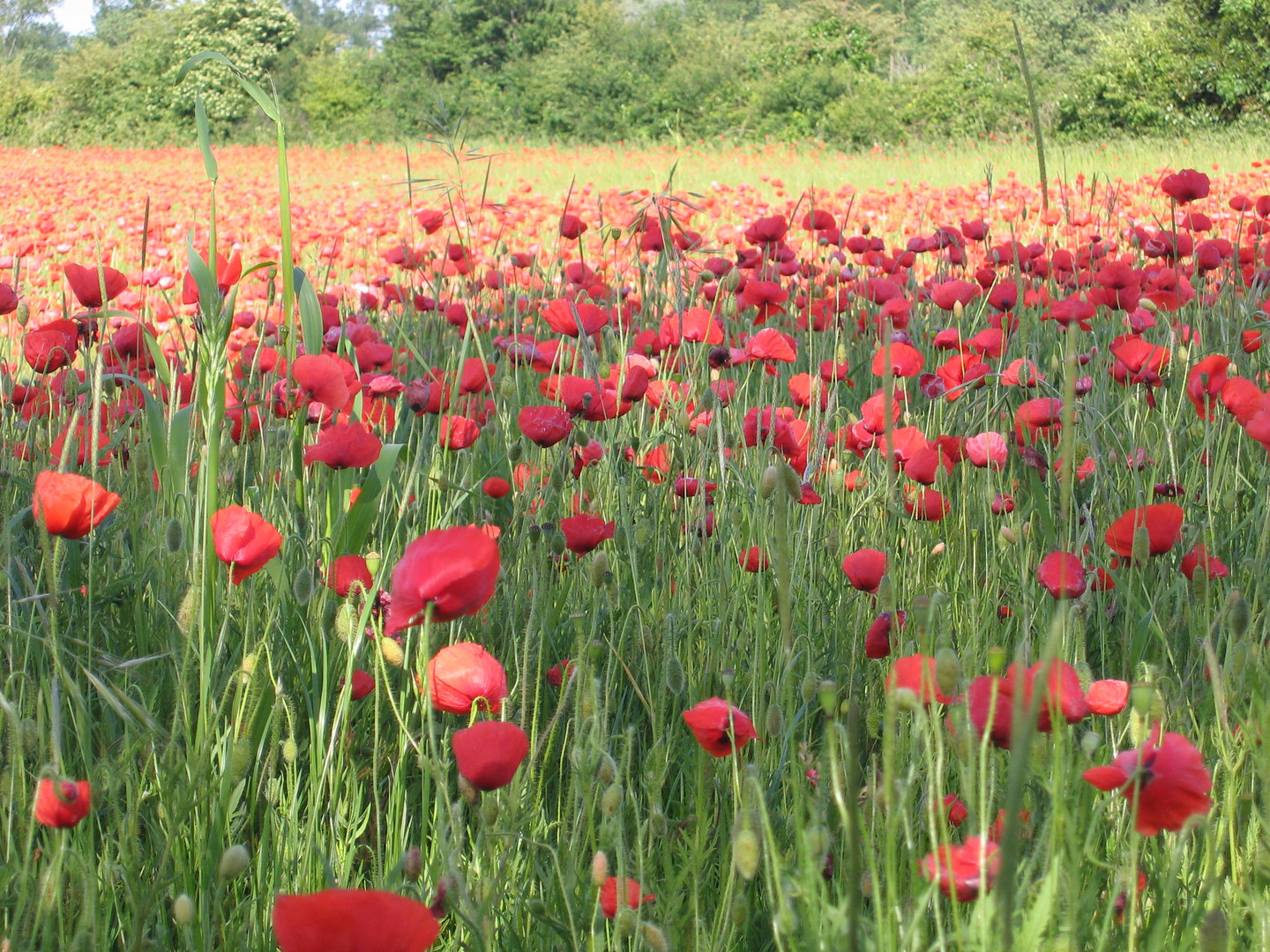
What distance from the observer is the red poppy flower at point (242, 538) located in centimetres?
96

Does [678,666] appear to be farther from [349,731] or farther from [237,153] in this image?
[237,153]

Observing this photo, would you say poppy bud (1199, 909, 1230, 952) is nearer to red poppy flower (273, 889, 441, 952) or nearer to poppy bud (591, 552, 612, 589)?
red poppy flower (273, 889, 441, 952)

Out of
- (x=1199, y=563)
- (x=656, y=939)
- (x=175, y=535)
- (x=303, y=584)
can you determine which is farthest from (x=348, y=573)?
(x=1199, y=563)

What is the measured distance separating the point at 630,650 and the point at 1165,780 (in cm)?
81

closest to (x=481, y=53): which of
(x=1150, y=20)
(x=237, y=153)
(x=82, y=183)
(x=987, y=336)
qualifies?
(x=237, y=153)

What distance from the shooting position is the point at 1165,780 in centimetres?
63

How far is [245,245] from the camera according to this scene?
5121 mm

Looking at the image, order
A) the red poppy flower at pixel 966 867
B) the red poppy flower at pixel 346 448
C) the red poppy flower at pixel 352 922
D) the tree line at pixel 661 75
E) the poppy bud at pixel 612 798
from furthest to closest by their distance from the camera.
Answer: the tree line at pixel 661 75
the red poppy flower at pixel 346 448
the poppy bud at pixel 612 798
the red poppy flower at pixel 966 867
the red poppy flower at pixel 352 922

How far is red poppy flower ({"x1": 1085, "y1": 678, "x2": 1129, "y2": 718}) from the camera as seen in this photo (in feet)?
2.62

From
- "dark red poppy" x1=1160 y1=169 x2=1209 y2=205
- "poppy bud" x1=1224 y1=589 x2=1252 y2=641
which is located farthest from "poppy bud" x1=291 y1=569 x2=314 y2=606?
"dark red poppy" x1=1160 y1=169 x2=1209 y2=205

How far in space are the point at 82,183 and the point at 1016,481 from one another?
25.6 feet

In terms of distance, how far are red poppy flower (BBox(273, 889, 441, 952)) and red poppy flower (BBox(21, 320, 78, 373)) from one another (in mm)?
1375

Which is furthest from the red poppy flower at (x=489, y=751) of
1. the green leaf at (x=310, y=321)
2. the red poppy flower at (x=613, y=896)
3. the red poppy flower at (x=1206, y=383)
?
the red poppy flower at (x=1206, y=383)

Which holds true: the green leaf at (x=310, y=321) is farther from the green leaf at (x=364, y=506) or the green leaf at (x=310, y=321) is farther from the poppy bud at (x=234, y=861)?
the poppy bud at (x=234, y=861)
